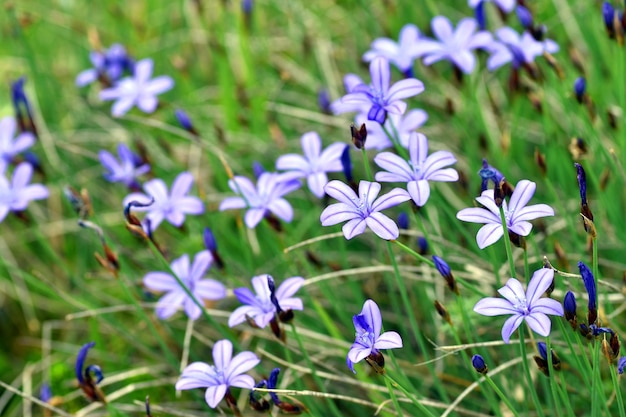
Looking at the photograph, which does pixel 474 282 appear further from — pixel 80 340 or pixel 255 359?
pixel 80 340

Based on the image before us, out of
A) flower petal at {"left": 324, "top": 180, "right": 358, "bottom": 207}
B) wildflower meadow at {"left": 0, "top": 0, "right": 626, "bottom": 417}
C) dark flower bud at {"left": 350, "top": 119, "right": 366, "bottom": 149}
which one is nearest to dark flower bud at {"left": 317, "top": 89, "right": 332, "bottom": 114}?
wildflower meadow at {"left": 0, "top": 0, "right": 626, "bottom": 417}

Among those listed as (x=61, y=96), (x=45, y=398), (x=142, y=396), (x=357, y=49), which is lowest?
(x=142, y=396)

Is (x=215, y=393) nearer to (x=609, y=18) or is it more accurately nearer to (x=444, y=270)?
(x=444, y=270)

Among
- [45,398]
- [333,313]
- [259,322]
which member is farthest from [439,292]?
[45,398]

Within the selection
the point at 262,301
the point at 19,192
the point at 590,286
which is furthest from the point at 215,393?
the point at 19,192

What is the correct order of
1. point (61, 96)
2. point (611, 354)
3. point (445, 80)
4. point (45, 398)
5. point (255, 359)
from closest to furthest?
point (611, 354) < point (255, 359) < point (45, 398) < point (445, 80) < point (61, 96)

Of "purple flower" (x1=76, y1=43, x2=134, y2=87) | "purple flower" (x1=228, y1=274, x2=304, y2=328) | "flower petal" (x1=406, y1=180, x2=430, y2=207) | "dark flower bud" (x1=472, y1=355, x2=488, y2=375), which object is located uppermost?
"purple flower" (x1=76, y1=43, x2=134, y2=87)

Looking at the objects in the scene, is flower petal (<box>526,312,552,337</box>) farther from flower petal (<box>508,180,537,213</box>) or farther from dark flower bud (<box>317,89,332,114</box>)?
dark flower bud (<box>317,89,332,114</box>)
